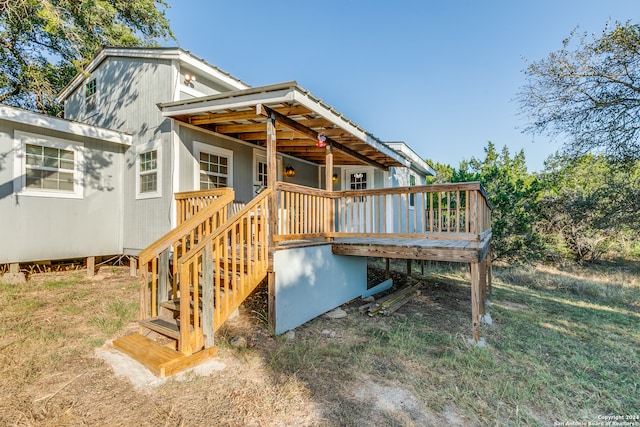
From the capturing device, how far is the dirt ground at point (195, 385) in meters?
2.64

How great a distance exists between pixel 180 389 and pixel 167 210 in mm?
4114

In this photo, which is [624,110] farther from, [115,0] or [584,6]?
[115,0]

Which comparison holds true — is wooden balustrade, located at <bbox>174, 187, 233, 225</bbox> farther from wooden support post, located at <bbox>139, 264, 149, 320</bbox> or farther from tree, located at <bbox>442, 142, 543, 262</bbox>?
tree, located at <bbox>442, 142, 543, 262</bbox>

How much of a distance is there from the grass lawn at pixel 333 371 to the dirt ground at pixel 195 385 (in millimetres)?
15

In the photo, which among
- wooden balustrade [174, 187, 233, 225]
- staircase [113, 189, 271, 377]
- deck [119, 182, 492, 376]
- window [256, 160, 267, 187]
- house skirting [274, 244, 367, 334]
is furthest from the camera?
window [256, 160, 267, 187]

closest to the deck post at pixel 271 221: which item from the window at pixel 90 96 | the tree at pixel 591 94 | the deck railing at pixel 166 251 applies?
the deck railing at pixel 166 251

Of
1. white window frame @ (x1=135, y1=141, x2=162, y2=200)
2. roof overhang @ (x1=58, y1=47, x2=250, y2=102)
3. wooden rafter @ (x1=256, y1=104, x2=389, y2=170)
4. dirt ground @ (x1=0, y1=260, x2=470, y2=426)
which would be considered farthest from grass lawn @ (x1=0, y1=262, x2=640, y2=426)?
roof overhang @ (x1=58, y1=47, x2=250, y2=102)

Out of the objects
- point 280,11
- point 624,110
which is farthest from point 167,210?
point 624,110

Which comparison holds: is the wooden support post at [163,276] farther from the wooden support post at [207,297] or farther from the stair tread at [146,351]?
the wooden support post at [207,297]

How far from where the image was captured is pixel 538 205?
16062mm

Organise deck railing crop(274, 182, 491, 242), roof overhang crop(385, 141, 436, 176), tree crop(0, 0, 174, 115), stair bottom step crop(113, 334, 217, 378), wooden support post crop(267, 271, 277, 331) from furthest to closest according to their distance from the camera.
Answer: roof overhang crop(385, 141, 436, 176) < tree crop(0, 0, 174, 115) < deck railing crop(274, 182, 491, 242) < wooden support post crop(267, 271, 277, 331) < stair bottom step crop(113, 334, 217, 378)

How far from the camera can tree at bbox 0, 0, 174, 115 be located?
7.74 meters

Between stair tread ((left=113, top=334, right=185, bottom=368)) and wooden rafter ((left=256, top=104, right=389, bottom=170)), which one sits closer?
stair tread ((left=113, top=334, right=185, bottom=368))

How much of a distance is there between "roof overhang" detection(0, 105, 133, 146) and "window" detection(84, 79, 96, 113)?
2239 millimetres
